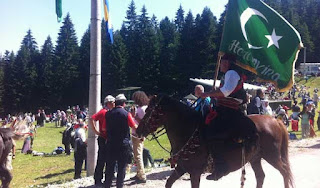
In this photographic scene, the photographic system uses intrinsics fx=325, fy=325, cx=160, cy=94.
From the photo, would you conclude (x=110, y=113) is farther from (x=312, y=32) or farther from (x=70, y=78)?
(x=312, y=32)

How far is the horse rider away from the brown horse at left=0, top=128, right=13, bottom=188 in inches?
199

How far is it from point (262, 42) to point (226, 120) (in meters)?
2.33

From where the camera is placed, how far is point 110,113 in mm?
7004

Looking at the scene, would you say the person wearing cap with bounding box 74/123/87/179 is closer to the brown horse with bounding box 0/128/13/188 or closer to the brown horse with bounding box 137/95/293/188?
the brown horse with bounding box 0/128/13/188

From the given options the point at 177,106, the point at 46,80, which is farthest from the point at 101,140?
the point at 46,80

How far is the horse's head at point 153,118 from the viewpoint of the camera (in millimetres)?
5852

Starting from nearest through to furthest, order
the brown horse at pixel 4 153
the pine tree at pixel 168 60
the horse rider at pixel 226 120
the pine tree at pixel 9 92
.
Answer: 1. the horse rider at pixel 226 120
2. the brown horse at pixel 4 153
3. the pine tree at pixel 168 60
4. the pine tree at pixel 9 92

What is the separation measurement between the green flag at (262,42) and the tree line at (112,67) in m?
53.0

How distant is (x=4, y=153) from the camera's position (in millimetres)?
7832

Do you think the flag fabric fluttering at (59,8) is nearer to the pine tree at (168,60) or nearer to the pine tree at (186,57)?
the pine tree at (186,57)

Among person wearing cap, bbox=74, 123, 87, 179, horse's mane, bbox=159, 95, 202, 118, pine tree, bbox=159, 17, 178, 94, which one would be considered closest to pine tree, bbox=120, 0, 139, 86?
pine tree, bbox=159, 17, 178, 94

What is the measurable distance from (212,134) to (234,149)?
0.56 m

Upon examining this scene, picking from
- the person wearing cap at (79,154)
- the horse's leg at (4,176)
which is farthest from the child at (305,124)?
the horse's leg at (4,176)

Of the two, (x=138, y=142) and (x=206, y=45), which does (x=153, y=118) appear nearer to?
(x=138, y=142)
